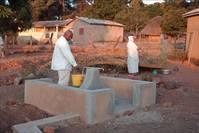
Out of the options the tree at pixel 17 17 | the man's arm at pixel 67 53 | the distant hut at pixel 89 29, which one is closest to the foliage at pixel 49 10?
the distant hut at pixel 89 29

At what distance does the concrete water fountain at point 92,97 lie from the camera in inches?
307

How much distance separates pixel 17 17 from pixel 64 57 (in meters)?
12.9

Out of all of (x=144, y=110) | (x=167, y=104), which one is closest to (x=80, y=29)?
(x=167, y=104)

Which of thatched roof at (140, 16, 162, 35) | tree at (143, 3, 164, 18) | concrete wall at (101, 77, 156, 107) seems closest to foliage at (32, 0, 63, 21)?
tree at (143, 3, 164, 18)

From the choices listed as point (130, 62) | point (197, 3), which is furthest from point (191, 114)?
point (197, 3)

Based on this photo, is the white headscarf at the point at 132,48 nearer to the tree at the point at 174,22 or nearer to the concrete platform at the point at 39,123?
the concrete platform at the point at 39,123

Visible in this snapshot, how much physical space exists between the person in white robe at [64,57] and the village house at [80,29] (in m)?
45.5

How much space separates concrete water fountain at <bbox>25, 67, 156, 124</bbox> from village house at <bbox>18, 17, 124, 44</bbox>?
147ft

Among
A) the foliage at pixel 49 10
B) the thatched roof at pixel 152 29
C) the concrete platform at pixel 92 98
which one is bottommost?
the concrete platform at pixel 92 98

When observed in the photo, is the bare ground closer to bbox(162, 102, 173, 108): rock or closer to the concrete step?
bbox(162, 102, 173, 108): rock

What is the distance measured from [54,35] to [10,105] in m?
49.1

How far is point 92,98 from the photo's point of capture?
7672 millimetres

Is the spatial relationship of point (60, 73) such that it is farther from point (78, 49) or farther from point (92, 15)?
point (92, 15)

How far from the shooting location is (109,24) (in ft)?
195
